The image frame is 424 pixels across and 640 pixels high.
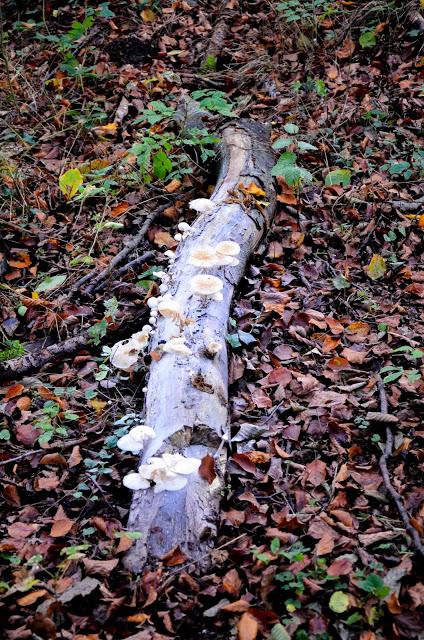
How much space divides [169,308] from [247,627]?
6.03ft

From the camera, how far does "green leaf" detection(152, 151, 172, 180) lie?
5096mm

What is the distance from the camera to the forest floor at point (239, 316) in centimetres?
242

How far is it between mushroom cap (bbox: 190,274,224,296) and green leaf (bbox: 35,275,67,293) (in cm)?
159

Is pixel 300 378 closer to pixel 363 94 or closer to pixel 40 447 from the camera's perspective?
pixel 40 447

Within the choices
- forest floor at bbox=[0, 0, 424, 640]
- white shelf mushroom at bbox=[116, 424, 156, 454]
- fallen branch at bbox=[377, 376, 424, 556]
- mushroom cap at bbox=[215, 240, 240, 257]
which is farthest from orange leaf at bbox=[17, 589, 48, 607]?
mushroom cap at bbox=[215, 240, 240, 257]

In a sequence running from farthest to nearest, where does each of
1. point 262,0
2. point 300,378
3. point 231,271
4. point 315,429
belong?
point 262,0 < point 231,271 < point 300,378 < point 315,429

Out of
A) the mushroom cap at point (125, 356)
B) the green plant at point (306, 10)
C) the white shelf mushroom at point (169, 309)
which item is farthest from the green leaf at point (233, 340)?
the green plant at point (306, 10)

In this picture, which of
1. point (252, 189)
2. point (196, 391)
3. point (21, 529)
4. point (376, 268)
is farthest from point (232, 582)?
point (252, 189)

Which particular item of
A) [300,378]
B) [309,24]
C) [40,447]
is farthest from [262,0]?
[40,447]

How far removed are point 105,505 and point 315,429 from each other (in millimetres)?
1307

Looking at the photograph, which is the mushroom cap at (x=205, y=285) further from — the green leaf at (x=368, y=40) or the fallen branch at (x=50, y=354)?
the green leaf at (x=368, y=40)

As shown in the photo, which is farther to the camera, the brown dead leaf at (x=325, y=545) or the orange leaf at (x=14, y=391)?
the orange leaf at (x=14, y=391)

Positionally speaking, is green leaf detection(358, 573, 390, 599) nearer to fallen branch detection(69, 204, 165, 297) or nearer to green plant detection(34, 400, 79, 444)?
green plant detection(34, 400, 79, 444)

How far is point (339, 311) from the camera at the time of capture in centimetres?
416
